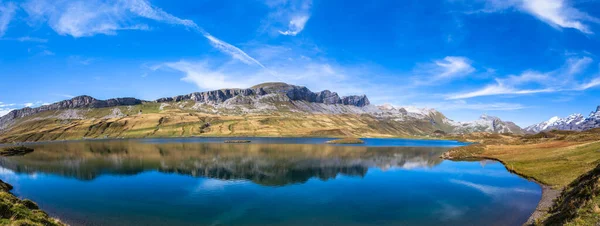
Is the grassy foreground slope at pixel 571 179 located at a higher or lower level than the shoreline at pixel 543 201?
higher

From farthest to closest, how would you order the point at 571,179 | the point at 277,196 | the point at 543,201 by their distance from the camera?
the point at 277,196, the point at 571,179, the point at 543,201

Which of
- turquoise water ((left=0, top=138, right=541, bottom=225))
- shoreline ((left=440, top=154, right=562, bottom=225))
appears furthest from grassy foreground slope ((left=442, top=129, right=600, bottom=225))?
turquoise water ((left=0, top=138, right=541, bottom=225))

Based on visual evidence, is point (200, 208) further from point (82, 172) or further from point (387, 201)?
point (82, 172)

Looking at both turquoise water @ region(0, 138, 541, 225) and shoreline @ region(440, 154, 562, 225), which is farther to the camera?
turquoise water @ region(0, 138, 541, 225)

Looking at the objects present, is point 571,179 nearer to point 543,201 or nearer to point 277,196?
point 543,201

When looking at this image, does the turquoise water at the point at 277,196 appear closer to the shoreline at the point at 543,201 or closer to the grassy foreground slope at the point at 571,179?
the shoreline at the point at 543,201

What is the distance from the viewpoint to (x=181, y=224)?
36.7m

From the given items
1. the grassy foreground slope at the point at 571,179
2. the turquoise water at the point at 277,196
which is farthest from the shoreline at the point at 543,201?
the turquoise water at the point at 277,196

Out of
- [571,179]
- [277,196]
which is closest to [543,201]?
[571,179]

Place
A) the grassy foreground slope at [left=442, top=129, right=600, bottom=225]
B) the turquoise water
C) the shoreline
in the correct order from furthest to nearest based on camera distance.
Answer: the turquoise water → the shoreline → the grassy foreground slope at [left=442, top=129, right=600, bottom=225]

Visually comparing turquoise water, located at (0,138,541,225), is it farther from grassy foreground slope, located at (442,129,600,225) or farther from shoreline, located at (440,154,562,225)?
grassy foreground slope, located at (442,129,600,225)

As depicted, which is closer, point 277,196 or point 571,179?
point 571,179

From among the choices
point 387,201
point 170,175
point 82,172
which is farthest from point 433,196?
point 82,172

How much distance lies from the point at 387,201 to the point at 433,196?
1034 centimetres
